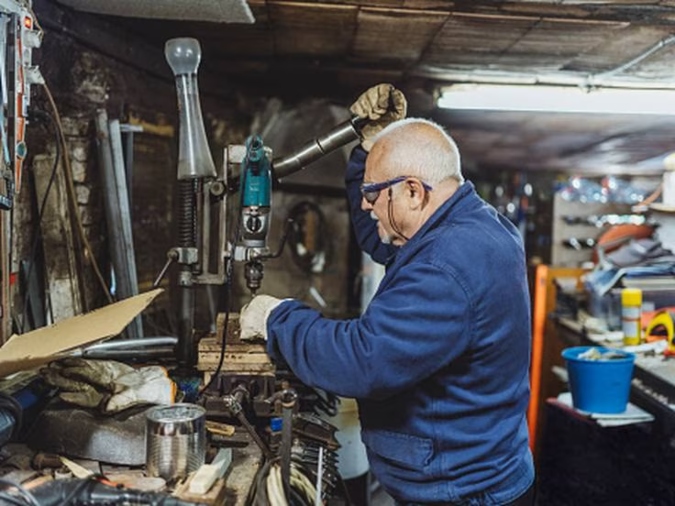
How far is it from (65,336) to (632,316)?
3280 mm

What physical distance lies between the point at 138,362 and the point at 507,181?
32.6ft

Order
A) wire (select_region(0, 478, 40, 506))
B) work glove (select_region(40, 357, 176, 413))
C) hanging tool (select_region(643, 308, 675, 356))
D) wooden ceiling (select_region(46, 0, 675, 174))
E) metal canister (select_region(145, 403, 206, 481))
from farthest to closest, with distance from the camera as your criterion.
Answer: hanging tool (select_region(643, 308, 675, 356)) < wooden ceiling (select_region(46, 0, 675, 174)) < work glove (select_region(40, 357, 176, 413)) < metal canister (select_region(145, 403, 206, 481)) < wire (select_region(0, 478, 40, 506))

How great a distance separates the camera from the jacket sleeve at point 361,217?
2.60 metres

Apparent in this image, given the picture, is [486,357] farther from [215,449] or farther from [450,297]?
[215,449]

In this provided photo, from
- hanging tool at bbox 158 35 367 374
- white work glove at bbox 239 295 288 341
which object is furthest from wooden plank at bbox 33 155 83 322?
white work glove at bbox 239 295 288 341

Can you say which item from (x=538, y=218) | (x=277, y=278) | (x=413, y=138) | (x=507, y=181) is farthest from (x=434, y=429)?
(x=507, y=181)

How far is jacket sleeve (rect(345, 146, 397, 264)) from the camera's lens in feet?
8.54

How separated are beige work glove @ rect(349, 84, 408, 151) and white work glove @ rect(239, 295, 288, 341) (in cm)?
76

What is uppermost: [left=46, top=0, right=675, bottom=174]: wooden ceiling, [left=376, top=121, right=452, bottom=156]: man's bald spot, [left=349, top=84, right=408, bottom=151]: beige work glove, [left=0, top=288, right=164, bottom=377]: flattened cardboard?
[left=46, top=0, right=675, bottom=174]: wooden ceiling

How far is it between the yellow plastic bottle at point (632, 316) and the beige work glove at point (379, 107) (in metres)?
2.21

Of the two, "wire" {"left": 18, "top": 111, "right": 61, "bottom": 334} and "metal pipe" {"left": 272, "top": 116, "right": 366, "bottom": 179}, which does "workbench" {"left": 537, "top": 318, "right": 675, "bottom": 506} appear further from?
"wire" {"left": 18, "top": 111, "right": 61, "bottom": 334}

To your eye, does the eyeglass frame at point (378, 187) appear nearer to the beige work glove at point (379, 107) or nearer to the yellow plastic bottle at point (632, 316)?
the beige work glove at point (379, 107)

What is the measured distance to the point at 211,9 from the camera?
2773mm

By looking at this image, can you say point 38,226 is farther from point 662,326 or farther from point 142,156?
point 662,326
